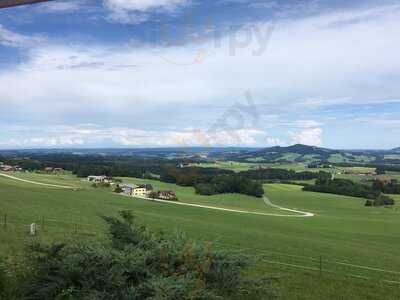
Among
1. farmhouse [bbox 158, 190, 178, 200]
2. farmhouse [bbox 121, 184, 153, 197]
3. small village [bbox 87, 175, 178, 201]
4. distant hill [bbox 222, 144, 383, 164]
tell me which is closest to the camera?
farmhouse [bbox 158, 190, 178, 200]

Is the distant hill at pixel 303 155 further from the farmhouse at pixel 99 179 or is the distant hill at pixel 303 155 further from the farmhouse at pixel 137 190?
the farmhouse at pixel 137 190

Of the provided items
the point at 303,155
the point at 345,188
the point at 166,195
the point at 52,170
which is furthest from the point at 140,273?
the point at 303,155

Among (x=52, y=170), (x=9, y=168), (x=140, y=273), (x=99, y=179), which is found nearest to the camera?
(x=140, y=273)

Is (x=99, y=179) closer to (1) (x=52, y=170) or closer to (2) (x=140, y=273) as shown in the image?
(1) (x=52, y=170)

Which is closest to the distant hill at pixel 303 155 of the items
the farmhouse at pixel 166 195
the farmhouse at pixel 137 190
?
the farmhouse at pixel 137 190

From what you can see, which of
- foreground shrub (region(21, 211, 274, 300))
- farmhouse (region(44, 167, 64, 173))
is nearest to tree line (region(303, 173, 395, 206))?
farmhouse (region(44, 167, 64, 173))

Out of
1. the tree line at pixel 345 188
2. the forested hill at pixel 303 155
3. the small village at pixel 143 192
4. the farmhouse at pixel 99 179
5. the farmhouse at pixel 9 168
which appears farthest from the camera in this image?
the forested hill at pixel 303 155

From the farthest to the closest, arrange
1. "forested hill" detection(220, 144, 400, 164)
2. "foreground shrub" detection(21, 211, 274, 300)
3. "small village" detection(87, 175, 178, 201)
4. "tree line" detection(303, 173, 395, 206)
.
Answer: "forested hill" detection(220, 144, 400, 164), "tree line" detection(303, 173, 395, 206), "small village" detection(87, 175, 178, 201), "foreground shrub" detection(21, 211, 274, 300)

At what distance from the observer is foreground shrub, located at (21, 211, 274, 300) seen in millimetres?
7418

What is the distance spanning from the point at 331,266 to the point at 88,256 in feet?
42.6

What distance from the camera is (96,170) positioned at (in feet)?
353

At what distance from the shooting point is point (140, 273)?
7.96 meters

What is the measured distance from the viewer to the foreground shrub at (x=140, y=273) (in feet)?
24.3

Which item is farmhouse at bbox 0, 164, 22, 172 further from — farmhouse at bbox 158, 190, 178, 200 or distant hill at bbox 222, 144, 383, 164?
distant hill at bbox 222, 144, 383, 164
